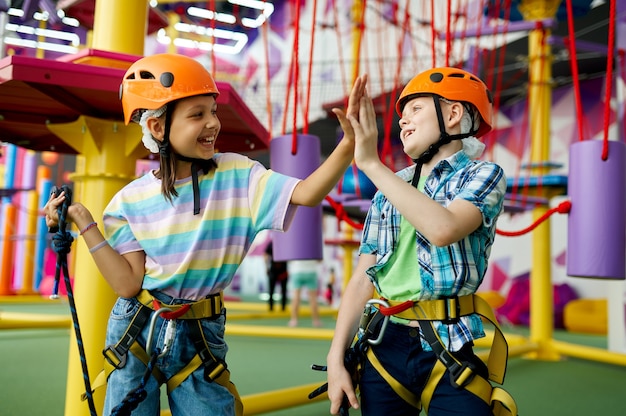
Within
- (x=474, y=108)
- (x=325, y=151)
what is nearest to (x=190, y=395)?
(x=474, y=108)

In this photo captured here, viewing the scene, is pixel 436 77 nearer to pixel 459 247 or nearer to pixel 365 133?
pixel 365 133

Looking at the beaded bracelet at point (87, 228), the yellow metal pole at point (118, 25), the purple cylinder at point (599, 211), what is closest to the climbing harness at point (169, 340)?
the beaded bracelet at point (87, 228)

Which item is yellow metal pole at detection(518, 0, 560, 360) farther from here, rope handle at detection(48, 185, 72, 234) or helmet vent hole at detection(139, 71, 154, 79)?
rope handle at detection(48, 185, 72, 234)

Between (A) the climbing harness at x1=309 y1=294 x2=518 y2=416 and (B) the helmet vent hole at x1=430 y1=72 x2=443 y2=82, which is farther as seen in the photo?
(B) the helmet vent hole at x1=430 y1=72 x2=443 y2=82

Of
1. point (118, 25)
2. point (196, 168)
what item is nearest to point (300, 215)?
point (196, 168)

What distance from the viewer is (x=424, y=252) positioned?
4.09 feet

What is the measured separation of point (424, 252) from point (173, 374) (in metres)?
0.62

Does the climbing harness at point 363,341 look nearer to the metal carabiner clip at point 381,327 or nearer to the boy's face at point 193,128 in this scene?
the metal carabiner clip at point 381,327

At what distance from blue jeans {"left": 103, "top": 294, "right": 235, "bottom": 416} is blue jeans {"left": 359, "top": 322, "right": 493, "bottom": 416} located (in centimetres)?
33

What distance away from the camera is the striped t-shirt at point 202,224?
1.30 metres

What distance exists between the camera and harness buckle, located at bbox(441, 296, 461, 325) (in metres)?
1.21

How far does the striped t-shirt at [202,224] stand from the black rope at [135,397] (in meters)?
0.16

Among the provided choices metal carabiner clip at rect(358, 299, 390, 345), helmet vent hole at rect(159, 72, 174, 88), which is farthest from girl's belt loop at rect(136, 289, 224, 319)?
helmet vent hole at rect(159, 72, 174, 88)

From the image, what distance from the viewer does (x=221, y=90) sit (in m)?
1.59
